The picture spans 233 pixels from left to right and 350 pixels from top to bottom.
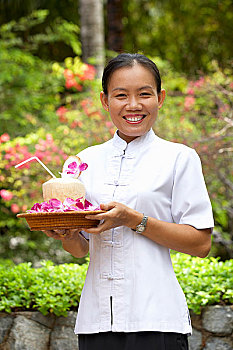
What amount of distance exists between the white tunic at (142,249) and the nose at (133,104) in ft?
0.54

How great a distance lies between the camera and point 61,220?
79.7 inches

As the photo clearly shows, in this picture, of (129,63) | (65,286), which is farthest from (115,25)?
(129,63)

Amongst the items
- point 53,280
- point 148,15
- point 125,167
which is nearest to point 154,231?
point 125,167

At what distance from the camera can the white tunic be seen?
2.06 m

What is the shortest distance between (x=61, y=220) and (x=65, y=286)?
1.96m

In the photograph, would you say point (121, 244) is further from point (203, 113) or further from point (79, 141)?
point (203, 113)

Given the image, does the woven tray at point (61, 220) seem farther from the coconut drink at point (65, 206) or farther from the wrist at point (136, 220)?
the wrist at point (136, 220)

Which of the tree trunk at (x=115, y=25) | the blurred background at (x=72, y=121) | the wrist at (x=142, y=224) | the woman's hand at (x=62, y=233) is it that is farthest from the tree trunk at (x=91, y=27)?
the wrist at (x=142, y=224)

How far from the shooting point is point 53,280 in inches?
157

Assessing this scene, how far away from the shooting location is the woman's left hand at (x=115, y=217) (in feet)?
6.48

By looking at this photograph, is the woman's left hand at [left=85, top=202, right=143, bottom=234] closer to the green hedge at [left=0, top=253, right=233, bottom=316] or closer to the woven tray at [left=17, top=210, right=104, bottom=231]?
the woven tray at [left=17, top=210, right=104, bottom=231]

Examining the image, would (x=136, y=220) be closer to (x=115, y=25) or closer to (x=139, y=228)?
(x=139, y=228)

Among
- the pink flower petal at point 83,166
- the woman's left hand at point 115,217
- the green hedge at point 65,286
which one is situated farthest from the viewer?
the green hedge at point 65,286

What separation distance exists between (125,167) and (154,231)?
0.30m
